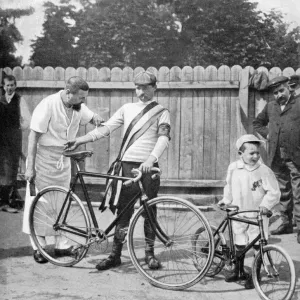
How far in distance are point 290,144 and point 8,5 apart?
9.69 ft

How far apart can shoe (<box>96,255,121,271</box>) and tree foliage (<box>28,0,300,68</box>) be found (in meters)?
1.81

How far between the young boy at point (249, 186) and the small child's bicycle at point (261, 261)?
11cm

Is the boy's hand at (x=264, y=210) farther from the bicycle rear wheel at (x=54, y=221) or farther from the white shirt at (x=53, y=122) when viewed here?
the white shirt at (x=53, y=122)

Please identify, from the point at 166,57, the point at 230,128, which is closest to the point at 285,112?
the point at 230,128

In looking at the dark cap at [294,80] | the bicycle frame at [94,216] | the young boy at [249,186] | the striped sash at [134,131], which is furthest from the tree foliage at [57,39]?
the dark cap at [294,80]

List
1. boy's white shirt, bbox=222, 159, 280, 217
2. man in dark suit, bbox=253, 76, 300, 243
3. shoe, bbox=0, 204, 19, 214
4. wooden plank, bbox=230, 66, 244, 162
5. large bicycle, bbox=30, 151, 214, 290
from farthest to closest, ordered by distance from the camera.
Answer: wooden plank, bbox=230, 66, 244, 162
man in dark suit, bbox=253, 76, 300, 243
shoe, bbox=0, 204, 19, 214
boy's white shirt, bbox=222, 159, 280, 217
large bicycle, bbox=30, 151, 214, 290

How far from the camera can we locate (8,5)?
385 cm

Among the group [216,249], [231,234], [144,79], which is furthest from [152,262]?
[144,79]

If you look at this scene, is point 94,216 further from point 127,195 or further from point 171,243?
point 171,243

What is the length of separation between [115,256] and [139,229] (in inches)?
12.6

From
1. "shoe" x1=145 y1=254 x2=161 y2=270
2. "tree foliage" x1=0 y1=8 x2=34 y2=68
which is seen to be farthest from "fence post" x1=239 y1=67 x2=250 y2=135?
"tree foliage" x1=0 y1=8 x2=34 y2=68

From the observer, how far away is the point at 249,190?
3551 mm

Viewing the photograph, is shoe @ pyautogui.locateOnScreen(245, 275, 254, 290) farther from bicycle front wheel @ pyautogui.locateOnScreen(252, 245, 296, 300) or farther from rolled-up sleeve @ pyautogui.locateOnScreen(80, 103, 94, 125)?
rolled-up sleeve @ pyautogui.locateOnScreen(80, 103, 94, 125)

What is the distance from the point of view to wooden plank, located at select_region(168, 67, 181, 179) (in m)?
5.41
